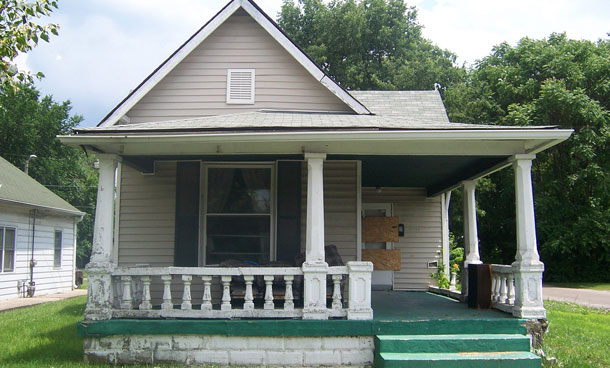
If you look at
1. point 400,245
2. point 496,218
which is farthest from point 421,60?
point 400,245

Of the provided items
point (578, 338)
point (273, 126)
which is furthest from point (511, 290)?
point (273, 126)

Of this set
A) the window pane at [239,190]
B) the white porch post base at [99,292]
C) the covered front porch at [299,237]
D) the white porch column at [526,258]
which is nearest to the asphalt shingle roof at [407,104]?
the covered front porch at [299,237]

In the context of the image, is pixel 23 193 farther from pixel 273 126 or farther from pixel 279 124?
pixel 273 126

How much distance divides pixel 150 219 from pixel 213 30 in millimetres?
3546

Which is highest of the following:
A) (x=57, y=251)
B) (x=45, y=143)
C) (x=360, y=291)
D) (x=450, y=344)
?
(x=45, y=143)

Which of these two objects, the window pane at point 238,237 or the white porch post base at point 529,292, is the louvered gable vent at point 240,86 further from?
the white porch post base at point 529,292

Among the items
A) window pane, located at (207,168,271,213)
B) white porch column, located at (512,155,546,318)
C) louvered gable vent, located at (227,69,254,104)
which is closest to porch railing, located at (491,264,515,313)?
white porch column, located at (512,155,546,318)

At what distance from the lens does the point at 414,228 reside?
43.1 feet

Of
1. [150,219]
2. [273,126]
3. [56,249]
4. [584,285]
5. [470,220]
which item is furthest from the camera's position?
[584,285]

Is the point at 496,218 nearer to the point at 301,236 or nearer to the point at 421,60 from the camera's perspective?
the point at 421,60

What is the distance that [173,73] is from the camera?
391 inches

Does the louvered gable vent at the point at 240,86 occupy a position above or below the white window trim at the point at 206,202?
above

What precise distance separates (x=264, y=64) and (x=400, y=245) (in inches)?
223

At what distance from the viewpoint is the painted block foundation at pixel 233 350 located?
6598mm
